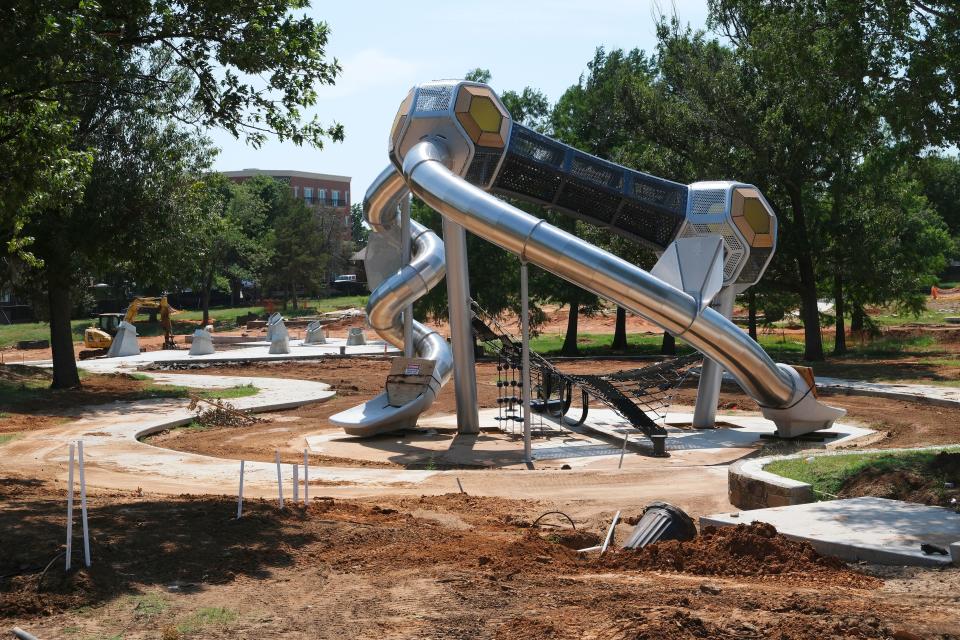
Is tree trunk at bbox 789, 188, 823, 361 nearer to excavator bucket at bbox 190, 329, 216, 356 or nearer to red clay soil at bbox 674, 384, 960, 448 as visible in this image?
red clay soil at bbox 674, 384, 960, 448

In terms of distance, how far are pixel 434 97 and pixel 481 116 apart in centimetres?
96

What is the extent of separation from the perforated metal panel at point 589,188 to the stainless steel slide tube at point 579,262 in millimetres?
2650

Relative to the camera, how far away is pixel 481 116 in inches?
744

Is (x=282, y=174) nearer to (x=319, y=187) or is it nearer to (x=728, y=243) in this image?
(x=319, y=187)

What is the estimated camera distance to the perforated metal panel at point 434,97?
18.9m

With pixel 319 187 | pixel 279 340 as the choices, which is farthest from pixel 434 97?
pixel 319 187

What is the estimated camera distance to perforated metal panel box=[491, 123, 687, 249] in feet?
64.2

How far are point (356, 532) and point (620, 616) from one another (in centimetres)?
337

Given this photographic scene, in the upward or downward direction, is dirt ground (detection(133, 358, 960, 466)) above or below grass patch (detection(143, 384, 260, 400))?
below

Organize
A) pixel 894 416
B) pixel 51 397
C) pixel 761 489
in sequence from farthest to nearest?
pixel 51 397 < pixel 894 416 < pixel 761 489

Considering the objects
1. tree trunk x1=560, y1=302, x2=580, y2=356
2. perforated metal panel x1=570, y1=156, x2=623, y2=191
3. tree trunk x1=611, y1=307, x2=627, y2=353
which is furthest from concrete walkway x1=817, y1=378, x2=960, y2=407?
tree trunk x1=611, y1=307, x2=627, y2=353

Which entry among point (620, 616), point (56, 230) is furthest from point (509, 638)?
point (56, 230)

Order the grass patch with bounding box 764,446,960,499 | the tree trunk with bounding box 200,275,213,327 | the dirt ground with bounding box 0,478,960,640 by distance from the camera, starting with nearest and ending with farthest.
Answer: the dirt ground with bounding box 0,478,960,640 → the grass patch with bounding box 764,446,960,499 → the tree trunk with bounding box 200,275,213,327

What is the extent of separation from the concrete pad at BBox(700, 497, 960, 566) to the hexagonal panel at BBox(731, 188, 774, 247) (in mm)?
10453
